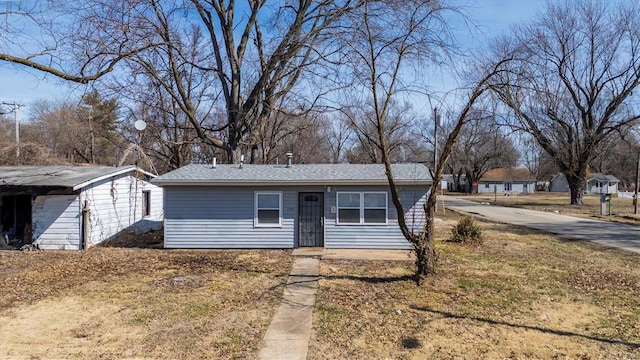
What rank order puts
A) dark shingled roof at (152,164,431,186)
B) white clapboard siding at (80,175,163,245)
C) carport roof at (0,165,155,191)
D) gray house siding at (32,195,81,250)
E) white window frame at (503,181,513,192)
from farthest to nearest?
white window frame at (503,181,513,192) → white clapboard siding at (80,175,163,245) → gray house siding at (32,195,81,250) → carport roof at (0,165,155,191) → dark shingled roof at (152,164,431,186)

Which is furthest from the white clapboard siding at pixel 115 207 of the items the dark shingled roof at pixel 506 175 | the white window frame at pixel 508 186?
the white window frame at pixel 508 186

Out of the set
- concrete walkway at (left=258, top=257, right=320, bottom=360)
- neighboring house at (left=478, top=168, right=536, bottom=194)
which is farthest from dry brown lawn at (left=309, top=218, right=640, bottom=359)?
neighboring house at (left=478, top=168, right=536, bottom=194)

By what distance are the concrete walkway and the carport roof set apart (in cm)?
828

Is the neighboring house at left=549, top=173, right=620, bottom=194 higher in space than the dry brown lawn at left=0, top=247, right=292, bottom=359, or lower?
higher

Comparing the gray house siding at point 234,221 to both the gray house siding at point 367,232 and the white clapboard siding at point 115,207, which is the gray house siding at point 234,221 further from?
the white clapboard siding at point 115,207

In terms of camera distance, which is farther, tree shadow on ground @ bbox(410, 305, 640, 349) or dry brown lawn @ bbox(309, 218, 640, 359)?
tree shadow on ground @ bbox(410, 305, 640, 349)

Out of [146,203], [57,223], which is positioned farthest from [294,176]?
[146,203]

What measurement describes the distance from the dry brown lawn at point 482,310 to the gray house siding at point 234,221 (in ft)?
7.31

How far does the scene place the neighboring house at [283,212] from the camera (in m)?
13.6

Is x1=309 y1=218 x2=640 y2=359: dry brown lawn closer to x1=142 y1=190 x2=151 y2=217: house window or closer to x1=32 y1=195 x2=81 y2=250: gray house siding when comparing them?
x1=32 y1=195 x2=81 y2=250: gray house siding

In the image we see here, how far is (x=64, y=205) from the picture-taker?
14.0m

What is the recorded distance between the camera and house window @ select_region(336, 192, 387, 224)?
13.6m

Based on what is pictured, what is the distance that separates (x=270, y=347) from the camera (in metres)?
5.77

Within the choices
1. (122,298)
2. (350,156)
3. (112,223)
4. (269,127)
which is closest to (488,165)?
(350,156)
